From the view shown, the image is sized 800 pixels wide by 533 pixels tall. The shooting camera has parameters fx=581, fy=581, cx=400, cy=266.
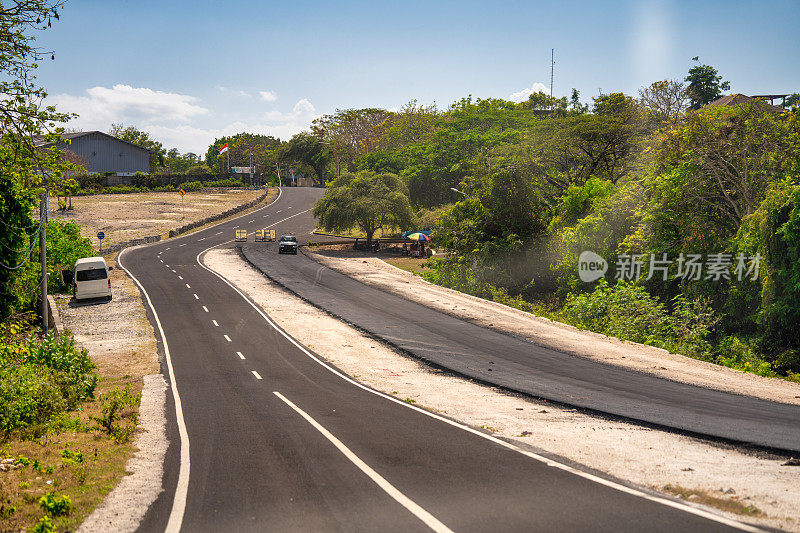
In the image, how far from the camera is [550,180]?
204ft

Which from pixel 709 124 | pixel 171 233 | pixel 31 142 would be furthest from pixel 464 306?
pixel 171 233

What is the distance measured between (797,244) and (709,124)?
12023 millimetres

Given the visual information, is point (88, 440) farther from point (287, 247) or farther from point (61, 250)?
point (287, 247)

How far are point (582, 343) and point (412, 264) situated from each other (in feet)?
110

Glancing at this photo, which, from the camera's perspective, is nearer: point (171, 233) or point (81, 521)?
point (81, 521)

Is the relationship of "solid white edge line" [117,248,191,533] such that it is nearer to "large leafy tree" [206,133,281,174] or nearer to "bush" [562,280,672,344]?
"bush" [562,280,672,344]

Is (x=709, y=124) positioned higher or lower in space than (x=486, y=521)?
higher

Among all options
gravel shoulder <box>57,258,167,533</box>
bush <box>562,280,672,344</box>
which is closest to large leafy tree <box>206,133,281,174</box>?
gravel shoulder <box>57,258,167,533</box>

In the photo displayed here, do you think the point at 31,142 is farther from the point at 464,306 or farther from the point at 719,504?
the point at 464,306

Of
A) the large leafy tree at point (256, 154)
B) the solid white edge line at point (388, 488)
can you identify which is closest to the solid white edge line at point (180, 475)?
the solid white edge line at point (388, 488)

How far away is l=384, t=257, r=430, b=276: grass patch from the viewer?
180 ft

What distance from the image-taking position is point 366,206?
67625 mm

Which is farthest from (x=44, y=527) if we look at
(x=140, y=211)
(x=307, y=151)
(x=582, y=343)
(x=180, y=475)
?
(x=307, y=151)

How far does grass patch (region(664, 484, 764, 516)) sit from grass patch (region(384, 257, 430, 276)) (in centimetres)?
4427
